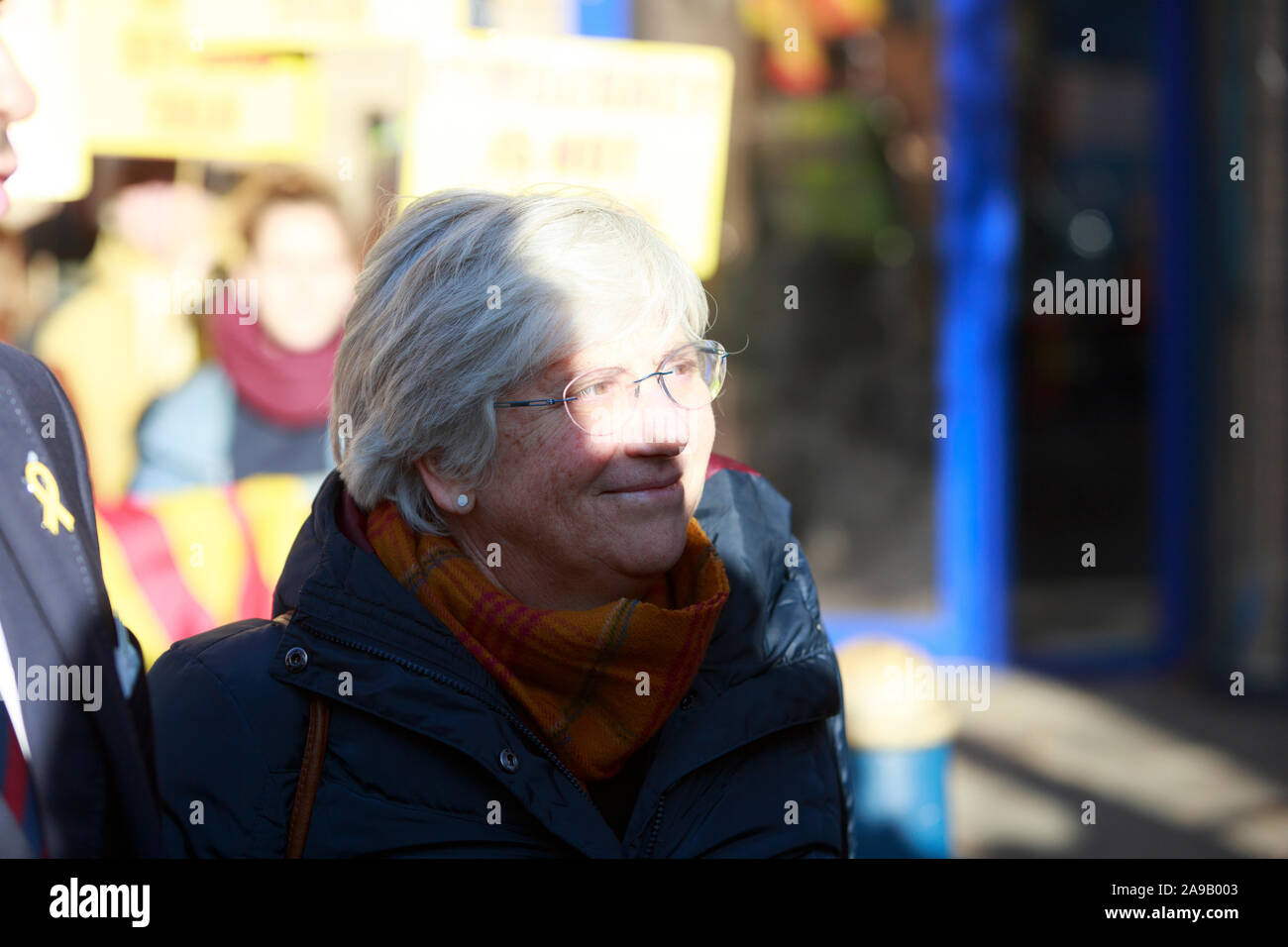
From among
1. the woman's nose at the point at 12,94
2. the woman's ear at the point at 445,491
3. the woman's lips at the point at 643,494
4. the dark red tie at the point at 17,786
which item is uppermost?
the woman's nose at the point at 12,94

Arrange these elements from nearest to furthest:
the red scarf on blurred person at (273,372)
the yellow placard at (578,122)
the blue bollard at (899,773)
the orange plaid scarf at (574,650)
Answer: the orange plaid scarf at (574,650)
the blue bollard at (899,773)
the yellow placard at (578,122)
the red scarf on blurred person at (273,372)

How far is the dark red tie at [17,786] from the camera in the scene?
4.07 ft

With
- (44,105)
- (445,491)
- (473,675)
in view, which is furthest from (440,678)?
(44,105)

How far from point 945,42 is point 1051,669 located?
266 centimetres

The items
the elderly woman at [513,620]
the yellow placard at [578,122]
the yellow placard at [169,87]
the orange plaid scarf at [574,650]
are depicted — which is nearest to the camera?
the elderly woman at [513,620]

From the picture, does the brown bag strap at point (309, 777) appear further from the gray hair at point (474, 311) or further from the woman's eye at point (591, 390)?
the woman's eye at point (591, 390)

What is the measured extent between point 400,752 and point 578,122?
203cm

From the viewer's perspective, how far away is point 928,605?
16.3 ft

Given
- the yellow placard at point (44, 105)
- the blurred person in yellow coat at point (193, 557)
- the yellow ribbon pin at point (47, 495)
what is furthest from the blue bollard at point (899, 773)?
the yellow placard at point (44, 105)

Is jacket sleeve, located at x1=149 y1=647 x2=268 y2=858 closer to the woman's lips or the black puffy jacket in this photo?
the black puffy jacket

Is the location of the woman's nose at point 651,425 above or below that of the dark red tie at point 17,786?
above

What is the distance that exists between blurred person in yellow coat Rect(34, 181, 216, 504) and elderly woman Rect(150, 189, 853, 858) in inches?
79.6

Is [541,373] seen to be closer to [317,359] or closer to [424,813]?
[424,813]
